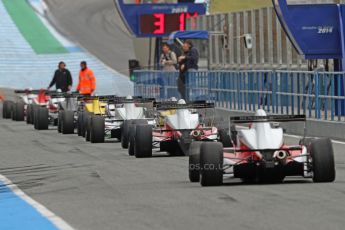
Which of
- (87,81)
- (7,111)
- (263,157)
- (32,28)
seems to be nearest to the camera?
(263,157)

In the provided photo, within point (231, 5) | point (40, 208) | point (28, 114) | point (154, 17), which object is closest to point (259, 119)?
point (40, 208)

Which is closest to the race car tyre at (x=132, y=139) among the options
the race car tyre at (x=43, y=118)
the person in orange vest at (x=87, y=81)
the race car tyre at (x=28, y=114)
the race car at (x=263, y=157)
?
the race car at (x=263, y=157)

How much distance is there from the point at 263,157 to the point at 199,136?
511 centimetres

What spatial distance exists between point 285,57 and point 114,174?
20.4 m

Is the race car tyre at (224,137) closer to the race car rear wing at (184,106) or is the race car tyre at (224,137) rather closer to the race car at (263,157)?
the race car rear wing at (184,106)

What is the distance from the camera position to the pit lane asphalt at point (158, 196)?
10.9 meters

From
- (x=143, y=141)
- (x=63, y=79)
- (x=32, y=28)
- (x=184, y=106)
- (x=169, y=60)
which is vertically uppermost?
(x=32, y=28)

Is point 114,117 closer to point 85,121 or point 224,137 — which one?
point 85,121

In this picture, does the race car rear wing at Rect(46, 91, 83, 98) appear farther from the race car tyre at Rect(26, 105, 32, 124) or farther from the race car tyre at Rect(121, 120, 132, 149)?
the race car tyre at Rect(121, 120, 132, 149)

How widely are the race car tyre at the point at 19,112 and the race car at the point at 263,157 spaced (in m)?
22.7

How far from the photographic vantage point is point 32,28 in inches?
3024

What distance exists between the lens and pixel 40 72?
68.8m

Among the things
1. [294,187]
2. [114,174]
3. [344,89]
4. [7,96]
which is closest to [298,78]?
[344,89]

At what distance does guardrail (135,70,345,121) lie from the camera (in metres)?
26.0
